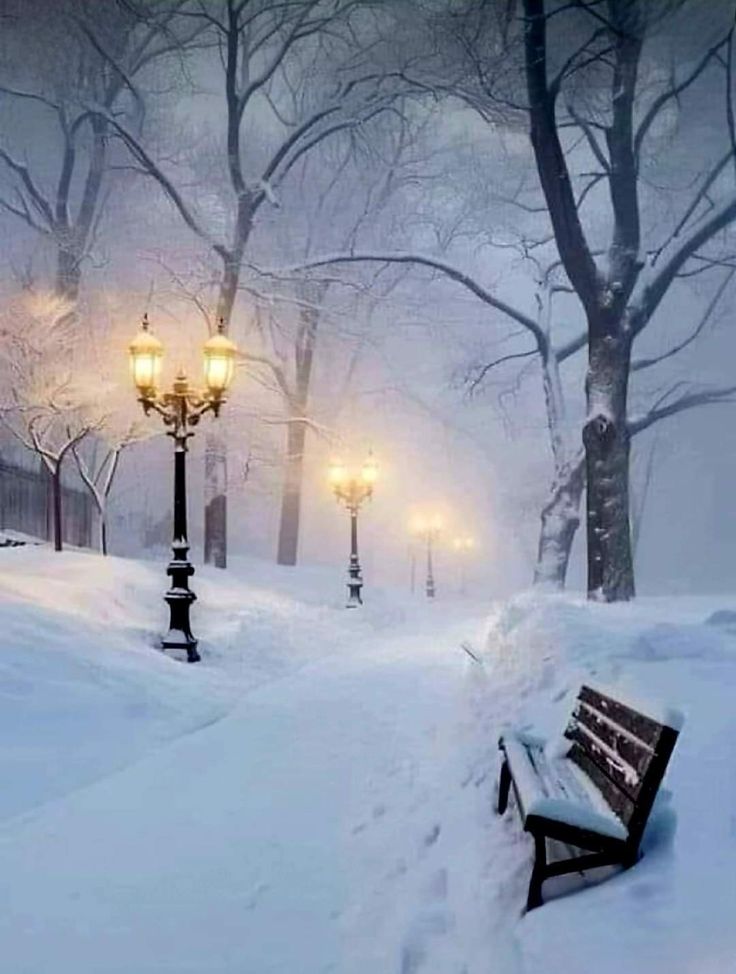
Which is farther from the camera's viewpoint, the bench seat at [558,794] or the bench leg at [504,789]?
the bench leg at [504,789]

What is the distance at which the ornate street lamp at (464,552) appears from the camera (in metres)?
6.54

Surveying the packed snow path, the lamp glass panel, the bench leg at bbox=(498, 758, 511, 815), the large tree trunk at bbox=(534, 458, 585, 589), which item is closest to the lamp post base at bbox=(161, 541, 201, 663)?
the lamp glass panel

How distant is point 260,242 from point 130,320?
49.2 inches

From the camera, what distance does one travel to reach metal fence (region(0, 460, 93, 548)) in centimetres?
783

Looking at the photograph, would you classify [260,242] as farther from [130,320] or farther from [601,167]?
[601,167]

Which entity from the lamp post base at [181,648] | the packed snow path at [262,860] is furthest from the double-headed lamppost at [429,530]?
the packed snow path at [262,860]

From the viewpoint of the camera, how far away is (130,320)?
6.54 m

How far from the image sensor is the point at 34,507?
797cm

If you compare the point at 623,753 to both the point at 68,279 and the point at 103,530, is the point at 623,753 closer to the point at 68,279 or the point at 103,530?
the point at 68,279

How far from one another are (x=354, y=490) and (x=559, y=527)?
2195mm

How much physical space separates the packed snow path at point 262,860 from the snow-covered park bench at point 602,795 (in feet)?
0.68

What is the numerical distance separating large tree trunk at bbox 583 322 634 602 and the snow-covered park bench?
3192 mm

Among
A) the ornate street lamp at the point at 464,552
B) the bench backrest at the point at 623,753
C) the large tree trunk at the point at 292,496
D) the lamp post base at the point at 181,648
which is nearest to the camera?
the bench backrest at the point at 623,753

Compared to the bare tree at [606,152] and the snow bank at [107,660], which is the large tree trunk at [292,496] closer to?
the snow bank at [107,660]
